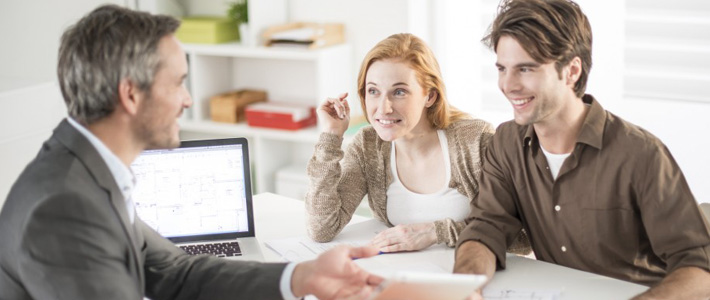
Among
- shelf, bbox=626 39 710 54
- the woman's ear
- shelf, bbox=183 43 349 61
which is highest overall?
the woman's ear

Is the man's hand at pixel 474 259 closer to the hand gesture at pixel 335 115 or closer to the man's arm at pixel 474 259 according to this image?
the man's arm at pixel 474 259

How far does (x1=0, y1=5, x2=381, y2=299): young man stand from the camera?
1.47 meters

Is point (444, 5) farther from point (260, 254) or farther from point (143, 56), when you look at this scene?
point (143, 56)

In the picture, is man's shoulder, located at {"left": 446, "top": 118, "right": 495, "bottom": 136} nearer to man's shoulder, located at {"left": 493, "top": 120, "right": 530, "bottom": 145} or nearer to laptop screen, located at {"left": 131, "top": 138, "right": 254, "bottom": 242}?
man's shoulder, located at {"left": 493, "top": 120, "right": 530, "bottom": 145}

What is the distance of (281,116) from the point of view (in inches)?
169

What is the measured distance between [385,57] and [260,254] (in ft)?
2.05

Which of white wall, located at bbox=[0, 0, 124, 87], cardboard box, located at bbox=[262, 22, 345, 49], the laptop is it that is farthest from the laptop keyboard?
white wall, located at bbox=[0, 0, 124, 87]

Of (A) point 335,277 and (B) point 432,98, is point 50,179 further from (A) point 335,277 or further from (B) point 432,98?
(B) point 432,98

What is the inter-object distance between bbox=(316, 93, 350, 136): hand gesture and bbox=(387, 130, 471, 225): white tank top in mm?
193

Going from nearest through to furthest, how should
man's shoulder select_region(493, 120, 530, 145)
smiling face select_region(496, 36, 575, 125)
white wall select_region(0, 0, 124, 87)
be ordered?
smiling face select_region(496, 36, 575, 125) < man's shoulder select_region(493, 120, 530, 145) < white wall select_region(0, 0, 124, 87)

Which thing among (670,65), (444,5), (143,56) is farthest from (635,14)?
(143,56)

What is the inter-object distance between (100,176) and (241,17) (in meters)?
2.91

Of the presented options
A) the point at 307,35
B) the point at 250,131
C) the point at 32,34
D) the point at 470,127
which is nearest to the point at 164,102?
the point at 470,127

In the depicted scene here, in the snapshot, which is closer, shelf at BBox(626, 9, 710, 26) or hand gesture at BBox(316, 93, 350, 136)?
hand gesture at BBox(316, 93, 350, 136)
